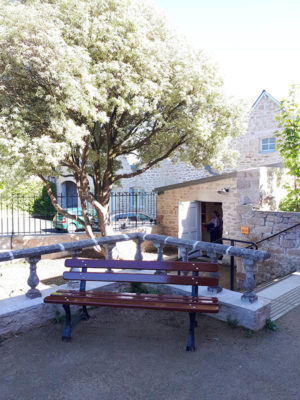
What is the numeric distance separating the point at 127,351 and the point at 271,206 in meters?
6.68

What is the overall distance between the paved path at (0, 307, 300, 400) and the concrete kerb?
0.10m

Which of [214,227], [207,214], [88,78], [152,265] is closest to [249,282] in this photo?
[152,265]

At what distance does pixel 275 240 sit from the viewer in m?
7.49

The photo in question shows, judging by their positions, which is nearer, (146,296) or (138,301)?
(138,301)

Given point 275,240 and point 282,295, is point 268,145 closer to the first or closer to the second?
point 275,240

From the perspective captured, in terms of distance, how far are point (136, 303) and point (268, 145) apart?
12.2 meters

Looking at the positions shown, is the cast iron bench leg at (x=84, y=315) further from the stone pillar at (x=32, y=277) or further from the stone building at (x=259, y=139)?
the stone building at (x=259, y=139)

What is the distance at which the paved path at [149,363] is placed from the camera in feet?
8.12

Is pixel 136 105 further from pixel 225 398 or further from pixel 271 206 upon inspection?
pixel 225 398

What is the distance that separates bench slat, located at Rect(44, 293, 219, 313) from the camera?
2986 mm

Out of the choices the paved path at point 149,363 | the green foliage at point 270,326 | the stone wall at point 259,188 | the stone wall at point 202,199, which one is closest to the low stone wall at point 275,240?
the stone wall at point 259,188

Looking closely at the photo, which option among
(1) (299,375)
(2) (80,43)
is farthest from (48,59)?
(1) (299,375)

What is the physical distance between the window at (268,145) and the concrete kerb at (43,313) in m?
11.1

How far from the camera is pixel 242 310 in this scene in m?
3.45
